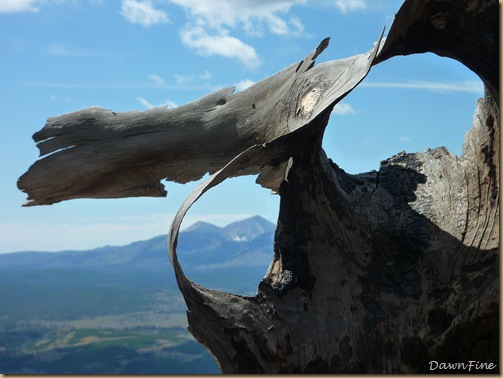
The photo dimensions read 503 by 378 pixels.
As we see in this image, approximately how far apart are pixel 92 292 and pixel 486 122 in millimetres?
169389

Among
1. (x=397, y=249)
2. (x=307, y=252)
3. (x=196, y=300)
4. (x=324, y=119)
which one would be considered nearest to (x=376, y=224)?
(x=397, y=249)

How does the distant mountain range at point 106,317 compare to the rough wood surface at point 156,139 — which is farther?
the distant mountain range at point 106,317

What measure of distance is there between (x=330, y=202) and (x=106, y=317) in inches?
5867

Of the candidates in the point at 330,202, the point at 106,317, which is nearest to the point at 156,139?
the point at 330,202

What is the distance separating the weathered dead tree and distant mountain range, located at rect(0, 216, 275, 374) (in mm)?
75069

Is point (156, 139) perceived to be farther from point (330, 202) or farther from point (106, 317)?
point (106, 317)

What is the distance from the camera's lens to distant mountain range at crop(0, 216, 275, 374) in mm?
102188

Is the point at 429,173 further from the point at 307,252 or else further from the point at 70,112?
the point at 70,112

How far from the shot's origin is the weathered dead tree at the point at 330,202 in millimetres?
4602

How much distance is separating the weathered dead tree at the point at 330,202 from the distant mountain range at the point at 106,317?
75069mm

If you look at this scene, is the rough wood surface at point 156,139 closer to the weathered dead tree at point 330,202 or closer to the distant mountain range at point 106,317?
the weathered dead tree at point 330,202

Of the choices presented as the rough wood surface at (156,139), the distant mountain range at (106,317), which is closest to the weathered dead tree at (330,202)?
the rough wood surface at (156,139)

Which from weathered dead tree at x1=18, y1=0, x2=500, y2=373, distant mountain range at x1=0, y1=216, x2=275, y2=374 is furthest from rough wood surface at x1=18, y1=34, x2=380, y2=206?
distant mountain range at x1=0, y1=216, x2=275, y2=374

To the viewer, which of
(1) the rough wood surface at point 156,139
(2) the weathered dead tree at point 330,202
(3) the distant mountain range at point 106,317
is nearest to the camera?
(2) the weathered dead tree at point 330,202
